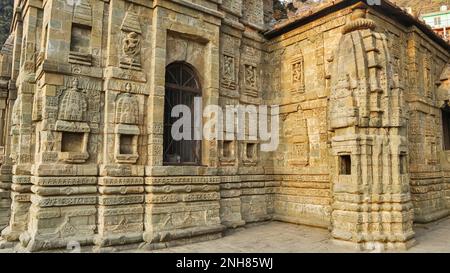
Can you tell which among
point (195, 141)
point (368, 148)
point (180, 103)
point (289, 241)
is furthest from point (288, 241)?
point (180, 103)

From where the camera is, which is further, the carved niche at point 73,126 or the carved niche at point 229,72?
the carved niche at point 229,72

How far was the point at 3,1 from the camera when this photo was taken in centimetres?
2827

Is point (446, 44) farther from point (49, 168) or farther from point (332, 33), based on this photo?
point (49, 168)

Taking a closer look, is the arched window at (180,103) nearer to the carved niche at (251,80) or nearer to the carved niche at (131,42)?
the carved niche at (131,42)

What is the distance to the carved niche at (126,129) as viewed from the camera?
7.44 meters

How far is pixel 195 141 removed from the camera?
901 cm

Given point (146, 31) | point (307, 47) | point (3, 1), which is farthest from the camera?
point (3, 1)

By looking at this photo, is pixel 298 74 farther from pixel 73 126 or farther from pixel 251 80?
pixel 73 126

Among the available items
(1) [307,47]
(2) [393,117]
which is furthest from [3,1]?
(2) [393,117]

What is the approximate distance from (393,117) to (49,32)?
825 cm

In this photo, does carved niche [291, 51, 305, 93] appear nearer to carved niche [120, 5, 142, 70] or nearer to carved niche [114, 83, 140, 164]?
carved niche [120, 5, 142, 70]

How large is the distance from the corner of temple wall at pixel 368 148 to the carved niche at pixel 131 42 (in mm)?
5115

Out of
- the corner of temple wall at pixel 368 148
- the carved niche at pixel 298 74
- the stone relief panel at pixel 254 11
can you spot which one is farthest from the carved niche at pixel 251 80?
the corner of temple wall at pixel 368 148

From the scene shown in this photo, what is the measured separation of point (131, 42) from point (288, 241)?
6314 millimetres
